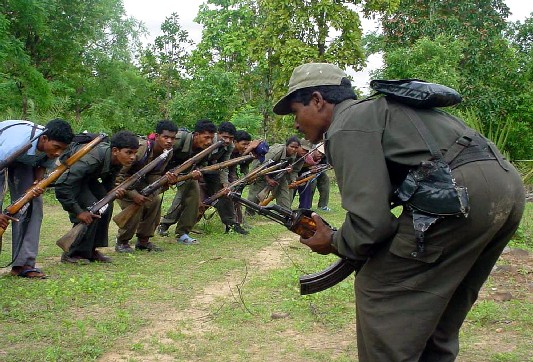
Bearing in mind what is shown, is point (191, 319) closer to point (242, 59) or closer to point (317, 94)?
point (317, 94)

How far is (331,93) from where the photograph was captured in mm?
2949

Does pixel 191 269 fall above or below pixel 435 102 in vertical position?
below

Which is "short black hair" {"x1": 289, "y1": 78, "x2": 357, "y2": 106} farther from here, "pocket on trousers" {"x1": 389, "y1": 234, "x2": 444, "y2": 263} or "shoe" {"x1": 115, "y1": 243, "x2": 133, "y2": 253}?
"shoe" {"x1": 115, "y1": 243, "x2": 133, "y2": 253}

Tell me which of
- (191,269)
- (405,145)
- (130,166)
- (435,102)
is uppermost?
(435,102)

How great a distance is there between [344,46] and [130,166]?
30.6ft

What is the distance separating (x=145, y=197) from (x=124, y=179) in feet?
1.21

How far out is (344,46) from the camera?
1584cm

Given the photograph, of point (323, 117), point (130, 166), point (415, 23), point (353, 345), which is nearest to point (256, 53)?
point (415, 23)

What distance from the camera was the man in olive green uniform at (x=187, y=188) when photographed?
29.5ft

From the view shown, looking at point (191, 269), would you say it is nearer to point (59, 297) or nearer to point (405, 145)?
point (59, 297)

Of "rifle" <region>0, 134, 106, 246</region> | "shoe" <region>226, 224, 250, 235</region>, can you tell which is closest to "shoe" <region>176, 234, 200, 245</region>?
"shoe" <region>226, 224, 250, 235</region>

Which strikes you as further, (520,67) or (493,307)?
(520,67)

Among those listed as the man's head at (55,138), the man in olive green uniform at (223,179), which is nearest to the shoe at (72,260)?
the man's head at (55,138)

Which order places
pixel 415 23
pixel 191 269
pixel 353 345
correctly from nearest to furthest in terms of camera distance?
pixel 353 345, pixel 191 269, pixel 415 23
